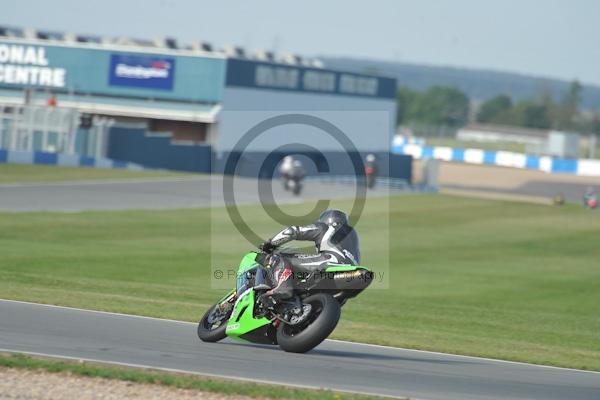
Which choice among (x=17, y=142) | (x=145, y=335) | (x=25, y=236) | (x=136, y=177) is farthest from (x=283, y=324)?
(x=17, y=142)

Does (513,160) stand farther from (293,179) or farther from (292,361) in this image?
(292,361)

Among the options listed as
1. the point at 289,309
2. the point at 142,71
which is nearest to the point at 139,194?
the point at 289,309

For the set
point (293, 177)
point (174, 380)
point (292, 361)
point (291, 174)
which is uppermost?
point (174, 380)

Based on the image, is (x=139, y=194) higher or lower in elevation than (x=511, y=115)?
lower

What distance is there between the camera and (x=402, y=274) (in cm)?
2445

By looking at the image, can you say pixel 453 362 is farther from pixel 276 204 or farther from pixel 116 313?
pixel 276 204

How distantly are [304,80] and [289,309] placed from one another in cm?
5808

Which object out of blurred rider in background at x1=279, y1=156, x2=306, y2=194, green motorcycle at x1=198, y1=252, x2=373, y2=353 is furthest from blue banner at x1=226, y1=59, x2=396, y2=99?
green motorcycle at x1=198, y1=252, x2=373, y2=353

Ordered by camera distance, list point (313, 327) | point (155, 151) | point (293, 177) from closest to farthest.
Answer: point (313, 327)
point (293, 177)
point (155, 151)

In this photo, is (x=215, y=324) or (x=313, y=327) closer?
(x=313, y=327)

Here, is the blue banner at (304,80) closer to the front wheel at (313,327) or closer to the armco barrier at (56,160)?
the armco barrier at (56,160)

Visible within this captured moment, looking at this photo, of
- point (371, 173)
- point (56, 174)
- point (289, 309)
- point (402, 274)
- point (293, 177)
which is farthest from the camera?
point (371, 173)

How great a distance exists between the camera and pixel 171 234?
27.1 metres

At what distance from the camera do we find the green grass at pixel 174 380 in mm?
8422
